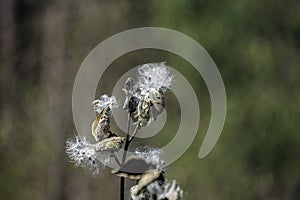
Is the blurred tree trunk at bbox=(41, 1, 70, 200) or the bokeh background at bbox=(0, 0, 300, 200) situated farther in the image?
the blurred tree trunk at bbox=(41, 1, 70, 200)

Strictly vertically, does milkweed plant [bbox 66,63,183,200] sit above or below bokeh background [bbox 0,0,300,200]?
below

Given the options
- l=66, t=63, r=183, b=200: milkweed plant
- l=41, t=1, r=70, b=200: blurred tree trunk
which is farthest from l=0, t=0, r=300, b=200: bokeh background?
l=66, t=63, r=183, b=200: milkweed plant

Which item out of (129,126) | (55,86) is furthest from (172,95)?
(129,126)

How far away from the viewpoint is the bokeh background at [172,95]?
452cm

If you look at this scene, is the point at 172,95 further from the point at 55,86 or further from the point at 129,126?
the point at 129,126

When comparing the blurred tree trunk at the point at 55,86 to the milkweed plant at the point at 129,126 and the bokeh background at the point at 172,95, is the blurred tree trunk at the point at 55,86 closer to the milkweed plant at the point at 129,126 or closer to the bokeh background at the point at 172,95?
the bokeh background at the point at 172,95

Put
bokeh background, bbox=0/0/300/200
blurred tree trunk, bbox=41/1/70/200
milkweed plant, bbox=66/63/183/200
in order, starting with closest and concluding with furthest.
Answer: milkweed plant, bbox=66/63/183/200 < bokeh background, bbox=0/0/300/200 < blurred tree trunk, bbox=41/1/70/200

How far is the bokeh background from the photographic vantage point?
14.8 feet

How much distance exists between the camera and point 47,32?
5.21 metres

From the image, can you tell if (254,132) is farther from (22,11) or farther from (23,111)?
(22,11)

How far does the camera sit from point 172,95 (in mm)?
4750

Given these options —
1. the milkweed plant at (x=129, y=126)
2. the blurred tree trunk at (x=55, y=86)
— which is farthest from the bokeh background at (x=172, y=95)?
the milkweed plant at (x=129, y=126)

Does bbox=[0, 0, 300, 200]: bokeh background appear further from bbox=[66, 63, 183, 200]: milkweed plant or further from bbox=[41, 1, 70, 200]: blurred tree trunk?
bbox=[66, 63, 183, 200]: milkweed plant

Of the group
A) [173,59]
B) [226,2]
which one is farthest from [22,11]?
[226,2]
